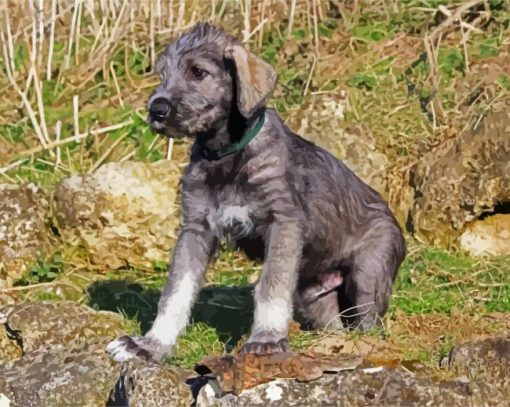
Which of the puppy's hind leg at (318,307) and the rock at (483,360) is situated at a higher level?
the rock at (483,360)

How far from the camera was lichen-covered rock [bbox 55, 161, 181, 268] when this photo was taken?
8805mm

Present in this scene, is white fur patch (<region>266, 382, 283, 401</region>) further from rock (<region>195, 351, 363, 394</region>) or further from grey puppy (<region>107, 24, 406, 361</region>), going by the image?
grey puppy (<region>107, 24, 406, 361</region>)

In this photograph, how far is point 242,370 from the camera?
17.3 feet

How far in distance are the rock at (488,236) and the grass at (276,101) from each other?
17 cm

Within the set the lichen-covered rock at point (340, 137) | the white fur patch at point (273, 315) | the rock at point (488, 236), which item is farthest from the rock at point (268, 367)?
the lichen-covered rock at point (340, 137)

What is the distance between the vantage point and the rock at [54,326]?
668cm

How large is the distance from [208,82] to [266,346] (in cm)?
132

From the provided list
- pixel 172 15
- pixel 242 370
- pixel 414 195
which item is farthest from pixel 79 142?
pixel 242 370

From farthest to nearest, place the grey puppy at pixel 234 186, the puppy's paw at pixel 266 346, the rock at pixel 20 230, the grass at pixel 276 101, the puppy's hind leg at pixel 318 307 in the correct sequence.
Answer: the rock at pixel 20 230
the grass at pixel 276 101
the puppy's hind leg at pixel 318 307
the grey puppy at pixel 234 186
the puppy's paw at pixel 266 346

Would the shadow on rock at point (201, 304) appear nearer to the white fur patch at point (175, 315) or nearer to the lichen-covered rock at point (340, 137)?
the white fur patch at point (175, 315)

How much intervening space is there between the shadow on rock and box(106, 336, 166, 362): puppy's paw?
26.3 inches

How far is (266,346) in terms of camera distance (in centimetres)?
591

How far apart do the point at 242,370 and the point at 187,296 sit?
1103 millimetres

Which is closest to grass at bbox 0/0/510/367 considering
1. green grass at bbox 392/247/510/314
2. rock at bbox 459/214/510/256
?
green grass at bbox 392/247/510/314
